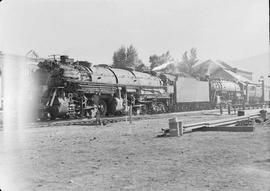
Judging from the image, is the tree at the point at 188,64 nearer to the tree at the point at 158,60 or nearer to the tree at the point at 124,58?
the tree at the point at 158,60

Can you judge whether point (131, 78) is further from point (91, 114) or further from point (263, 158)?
point (263, 158)

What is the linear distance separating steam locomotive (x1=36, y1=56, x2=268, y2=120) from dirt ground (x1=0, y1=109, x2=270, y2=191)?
311 inches

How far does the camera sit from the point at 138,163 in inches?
287

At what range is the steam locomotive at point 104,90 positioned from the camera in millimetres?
20156

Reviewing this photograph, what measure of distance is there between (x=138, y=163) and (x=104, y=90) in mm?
15663

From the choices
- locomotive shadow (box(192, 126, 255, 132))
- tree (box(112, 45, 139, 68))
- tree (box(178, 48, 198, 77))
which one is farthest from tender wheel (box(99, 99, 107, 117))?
tree (box(178, 48, 198, 77))

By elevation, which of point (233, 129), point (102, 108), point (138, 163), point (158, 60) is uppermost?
point (158, 60)

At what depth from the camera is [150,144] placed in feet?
33.5

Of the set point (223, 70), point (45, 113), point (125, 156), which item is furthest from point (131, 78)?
point (223, 70)

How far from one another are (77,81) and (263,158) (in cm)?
1459

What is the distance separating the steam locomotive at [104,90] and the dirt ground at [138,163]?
25.9 feet

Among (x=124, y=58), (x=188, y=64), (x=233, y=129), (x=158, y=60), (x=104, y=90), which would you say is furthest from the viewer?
(x=188, y=64)

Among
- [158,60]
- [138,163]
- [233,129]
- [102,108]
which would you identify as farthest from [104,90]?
[158,60]

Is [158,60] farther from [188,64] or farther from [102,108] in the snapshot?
[102,108]
